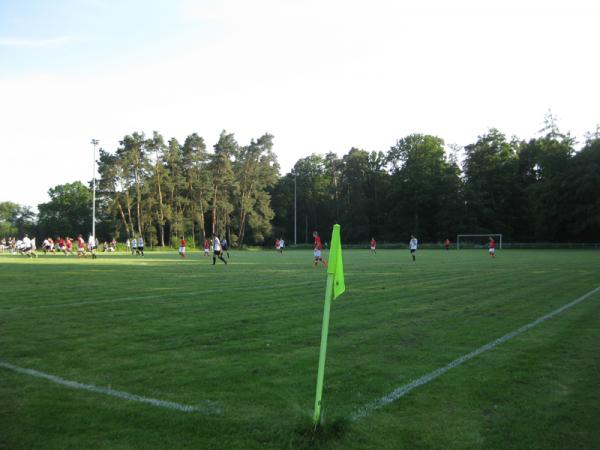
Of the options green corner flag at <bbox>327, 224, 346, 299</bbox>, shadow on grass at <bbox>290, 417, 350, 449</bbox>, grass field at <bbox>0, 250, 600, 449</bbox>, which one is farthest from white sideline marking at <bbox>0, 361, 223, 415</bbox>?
green corner flag at <bbox>327, 224, 346, 299</bbox>

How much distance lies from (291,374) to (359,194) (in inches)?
3623

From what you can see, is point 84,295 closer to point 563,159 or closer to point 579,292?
point 579,292

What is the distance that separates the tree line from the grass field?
6917 cm

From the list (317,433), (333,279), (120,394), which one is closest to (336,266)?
(333,279)

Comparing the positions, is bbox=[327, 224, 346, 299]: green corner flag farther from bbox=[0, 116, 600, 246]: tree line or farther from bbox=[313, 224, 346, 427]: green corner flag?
bbox=[0, 116, 600, 246]: tree line

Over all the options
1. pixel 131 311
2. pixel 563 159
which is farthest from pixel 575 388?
pixel 563 159

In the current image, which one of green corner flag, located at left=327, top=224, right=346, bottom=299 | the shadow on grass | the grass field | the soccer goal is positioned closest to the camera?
the shadow on grass

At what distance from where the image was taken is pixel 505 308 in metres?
10.2

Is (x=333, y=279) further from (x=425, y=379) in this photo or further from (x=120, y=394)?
(x=120, y=394)

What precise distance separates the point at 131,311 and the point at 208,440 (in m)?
6.55

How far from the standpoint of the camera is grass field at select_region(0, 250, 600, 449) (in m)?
3.85

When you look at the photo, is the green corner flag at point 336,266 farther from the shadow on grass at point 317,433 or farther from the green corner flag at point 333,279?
the shadow on grass at point 317,433

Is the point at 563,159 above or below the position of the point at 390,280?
above

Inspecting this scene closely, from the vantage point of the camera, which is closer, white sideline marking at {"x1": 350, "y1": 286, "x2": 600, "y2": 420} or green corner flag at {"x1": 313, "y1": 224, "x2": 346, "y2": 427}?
green corner flag at {"x1": 313, "y1": 224, "x2": 346, "y2": 427}
